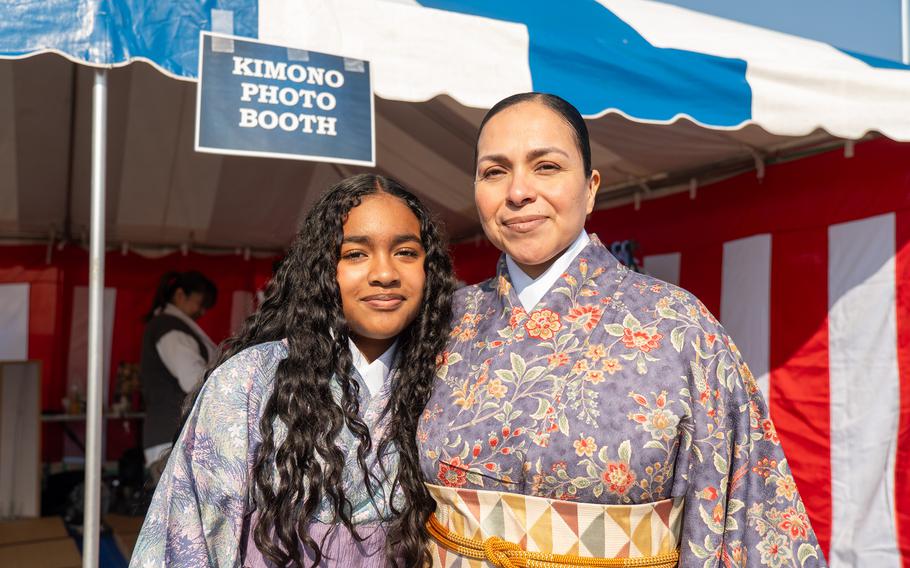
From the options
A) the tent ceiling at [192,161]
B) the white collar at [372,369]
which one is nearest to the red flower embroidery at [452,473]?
the white collar at [372,369]

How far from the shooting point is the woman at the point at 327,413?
1231mm

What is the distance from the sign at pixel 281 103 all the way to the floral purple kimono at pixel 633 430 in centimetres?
77

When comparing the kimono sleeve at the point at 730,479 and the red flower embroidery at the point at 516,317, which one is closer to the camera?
the kimono sleeve at the point at 730,479

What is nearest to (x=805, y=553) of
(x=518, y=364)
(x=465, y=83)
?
(x=518, y=364)

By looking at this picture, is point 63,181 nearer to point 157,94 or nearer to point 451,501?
point 157,94

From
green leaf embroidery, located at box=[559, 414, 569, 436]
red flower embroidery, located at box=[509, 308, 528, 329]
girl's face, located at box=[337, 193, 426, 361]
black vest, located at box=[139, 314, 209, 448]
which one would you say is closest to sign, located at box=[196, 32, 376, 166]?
girl's face, located at box=[337, 193, 426, 361]

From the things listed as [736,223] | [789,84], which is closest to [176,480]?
[789,84]

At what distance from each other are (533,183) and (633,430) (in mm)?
458

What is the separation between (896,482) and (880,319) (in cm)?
58

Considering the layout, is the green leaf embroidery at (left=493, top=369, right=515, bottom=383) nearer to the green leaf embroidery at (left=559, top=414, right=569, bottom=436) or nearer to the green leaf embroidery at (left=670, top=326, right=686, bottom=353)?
the green leaf embroidery at (left=559, top=414, right=569, bottom=436)

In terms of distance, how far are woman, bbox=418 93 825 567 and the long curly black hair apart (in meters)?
0.06

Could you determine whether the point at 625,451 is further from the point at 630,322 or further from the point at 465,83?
the point at 465,83

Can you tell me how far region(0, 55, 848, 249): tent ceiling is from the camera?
3.11m

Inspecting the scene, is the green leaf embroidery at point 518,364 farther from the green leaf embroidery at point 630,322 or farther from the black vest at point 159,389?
the black vest at point 159,389
